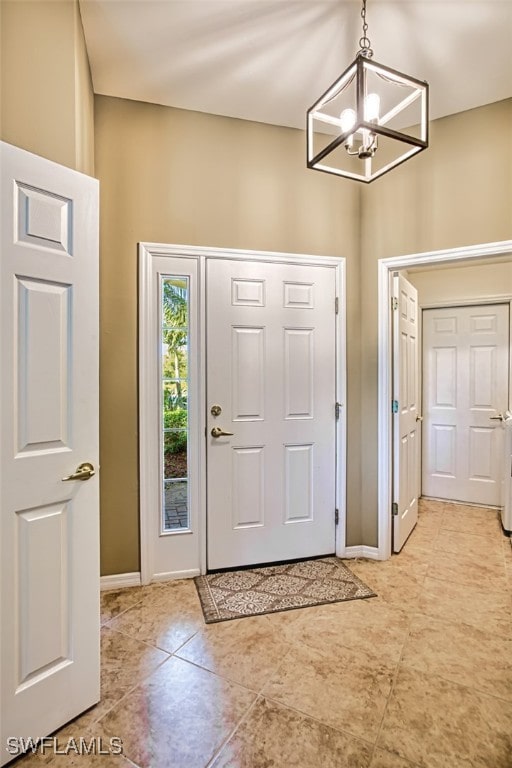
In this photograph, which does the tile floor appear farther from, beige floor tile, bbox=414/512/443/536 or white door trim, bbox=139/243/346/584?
beige floor tile, bbox=414/512/443/536

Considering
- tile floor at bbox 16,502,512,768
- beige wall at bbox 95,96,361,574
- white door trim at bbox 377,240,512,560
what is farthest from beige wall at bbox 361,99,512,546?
tile floor at bbox 16,502,512,768

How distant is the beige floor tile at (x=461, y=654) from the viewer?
64.1 inches

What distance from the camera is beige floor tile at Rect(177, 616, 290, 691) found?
1.68m

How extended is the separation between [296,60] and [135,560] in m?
2.94

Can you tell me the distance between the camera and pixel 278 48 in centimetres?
198

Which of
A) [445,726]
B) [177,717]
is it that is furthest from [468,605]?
[177,717]

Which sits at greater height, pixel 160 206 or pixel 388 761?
pixel 160 206

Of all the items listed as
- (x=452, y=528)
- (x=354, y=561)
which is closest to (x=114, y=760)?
(x=354, y=561)

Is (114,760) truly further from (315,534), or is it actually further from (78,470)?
(315,534)

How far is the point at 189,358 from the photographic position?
8.07ft

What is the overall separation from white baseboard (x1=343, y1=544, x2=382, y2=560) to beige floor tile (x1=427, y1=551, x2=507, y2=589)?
13.4 inches

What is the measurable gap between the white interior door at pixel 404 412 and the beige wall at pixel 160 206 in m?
0.79

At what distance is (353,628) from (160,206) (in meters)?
2.58

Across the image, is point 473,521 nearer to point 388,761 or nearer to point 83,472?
point 388,761
